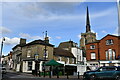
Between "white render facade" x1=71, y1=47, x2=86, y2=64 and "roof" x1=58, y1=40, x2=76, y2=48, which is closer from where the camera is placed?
"white render facade" x1=71, y1=47, x2=86, y2=64

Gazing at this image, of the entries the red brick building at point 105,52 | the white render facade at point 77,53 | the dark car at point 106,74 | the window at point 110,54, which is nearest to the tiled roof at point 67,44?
the white render facade at point 77,53

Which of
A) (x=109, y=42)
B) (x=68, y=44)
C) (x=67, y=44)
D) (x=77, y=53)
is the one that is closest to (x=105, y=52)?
(x=109, y=42)

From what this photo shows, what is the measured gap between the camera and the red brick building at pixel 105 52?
36.1m

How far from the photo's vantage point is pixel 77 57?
5022 cm

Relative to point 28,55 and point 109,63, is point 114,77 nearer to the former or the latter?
point 109,63

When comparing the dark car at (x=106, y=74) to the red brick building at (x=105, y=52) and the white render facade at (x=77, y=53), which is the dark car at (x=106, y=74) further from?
the white render facade at (x=77, y=53)

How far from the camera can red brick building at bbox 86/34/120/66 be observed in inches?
1422

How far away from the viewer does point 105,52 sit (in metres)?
38.0

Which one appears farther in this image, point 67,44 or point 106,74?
point 67,44

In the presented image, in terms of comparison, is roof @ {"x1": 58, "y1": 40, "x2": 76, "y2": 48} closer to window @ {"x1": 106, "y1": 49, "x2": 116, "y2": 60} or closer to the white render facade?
the white render facade

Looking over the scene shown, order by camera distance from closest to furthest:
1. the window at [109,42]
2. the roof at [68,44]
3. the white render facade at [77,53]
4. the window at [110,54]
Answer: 1. the window at [110,54]
2. the window at [109,42]
3. the white render facade at [77,53]
4. the roof at [68,44]

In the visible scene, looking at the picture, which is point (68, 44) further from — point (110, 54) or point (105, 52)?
point (110, 54)

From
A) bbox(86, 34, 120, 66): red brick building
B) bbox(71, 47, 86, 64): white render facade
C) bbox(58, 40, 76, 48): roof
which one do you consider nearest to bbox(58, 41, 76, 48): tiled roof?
bbox(58, 40, 76, 48): roof

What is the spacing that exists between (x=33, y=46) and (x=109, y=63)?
17.8 m
